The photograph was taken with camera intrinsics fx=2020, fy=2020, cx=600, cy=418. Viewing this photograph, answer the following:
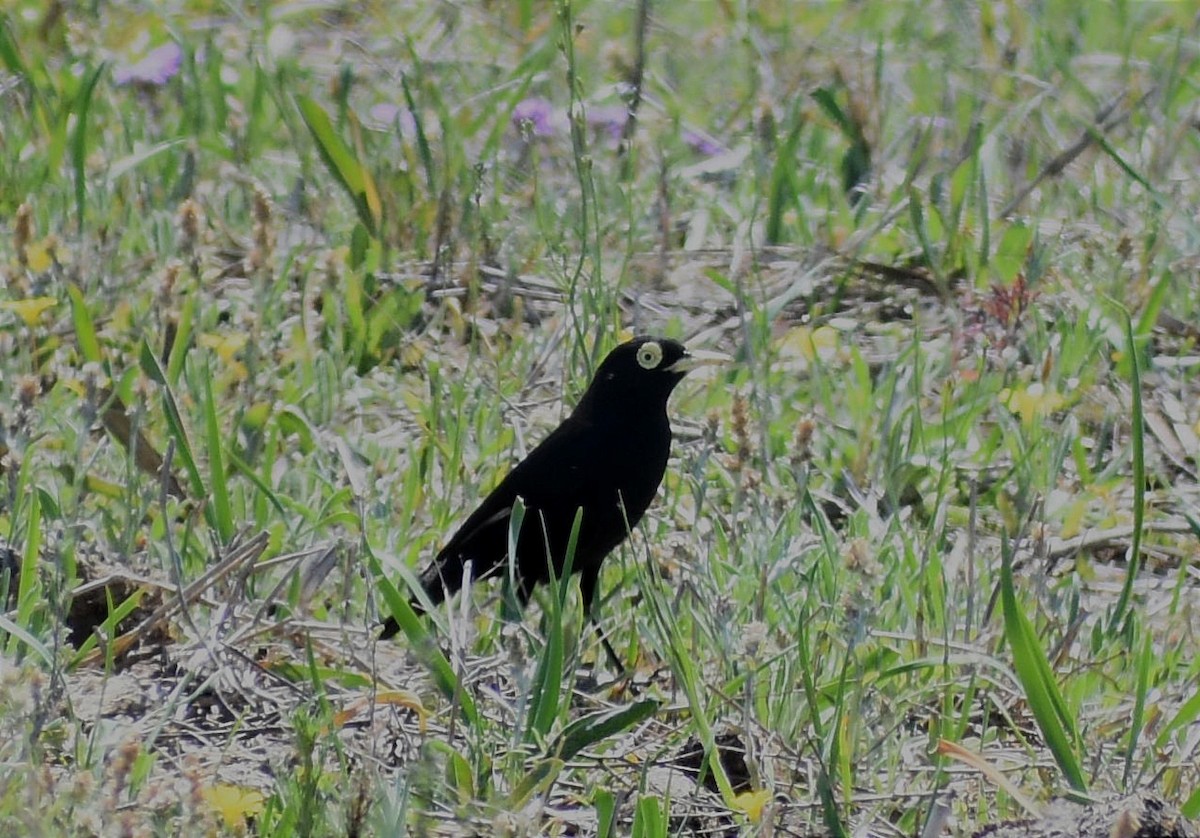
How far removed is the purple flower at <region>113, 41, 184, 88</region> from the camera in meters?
6.37

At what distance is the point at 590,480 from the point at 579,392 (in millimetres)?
489

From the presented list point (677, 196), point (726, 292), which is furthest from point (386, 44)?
point (726, 292)

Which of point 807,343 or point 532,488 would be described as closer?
point 532,488

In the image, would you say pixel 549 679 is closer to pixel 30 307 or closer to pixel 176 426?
pixel 176 426

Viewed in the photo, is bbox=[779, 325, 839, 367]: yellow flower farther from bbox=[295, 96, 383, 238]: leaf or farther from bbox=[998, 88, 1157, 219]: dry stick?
bbox=[295, 96, 383, 238]: leaf

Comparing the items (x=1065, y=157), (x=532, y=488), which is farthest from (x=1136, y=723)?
(x=1065, y=157)

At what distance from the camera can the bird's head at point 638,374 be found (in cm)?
415

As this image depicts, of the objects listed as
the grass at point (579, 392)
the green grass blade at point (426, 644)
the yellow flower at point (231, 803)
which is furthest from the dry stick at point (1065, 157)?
the yellow flower at point (231, 803)

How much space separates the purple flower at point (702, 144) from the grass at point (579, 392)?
0.03 ft

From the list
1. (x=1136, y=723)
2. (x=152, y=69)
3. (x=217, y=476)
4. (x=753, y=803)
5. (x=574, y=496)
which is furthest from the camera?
(x=152, y=69)

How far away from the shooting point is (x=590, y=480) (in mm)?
4055

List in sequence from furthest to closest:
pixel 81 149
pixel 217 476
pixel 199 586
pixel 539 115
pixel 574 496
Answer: pixel 539 115, pixel 81 149, pixel 574 496, pixel 217 476, pixel 199 586

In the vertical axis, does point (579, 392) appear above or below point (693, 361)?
below

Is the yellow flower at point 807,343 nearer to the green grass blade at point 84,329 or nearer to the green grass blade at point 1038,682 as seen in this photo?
the green grass blade at point 84,329
